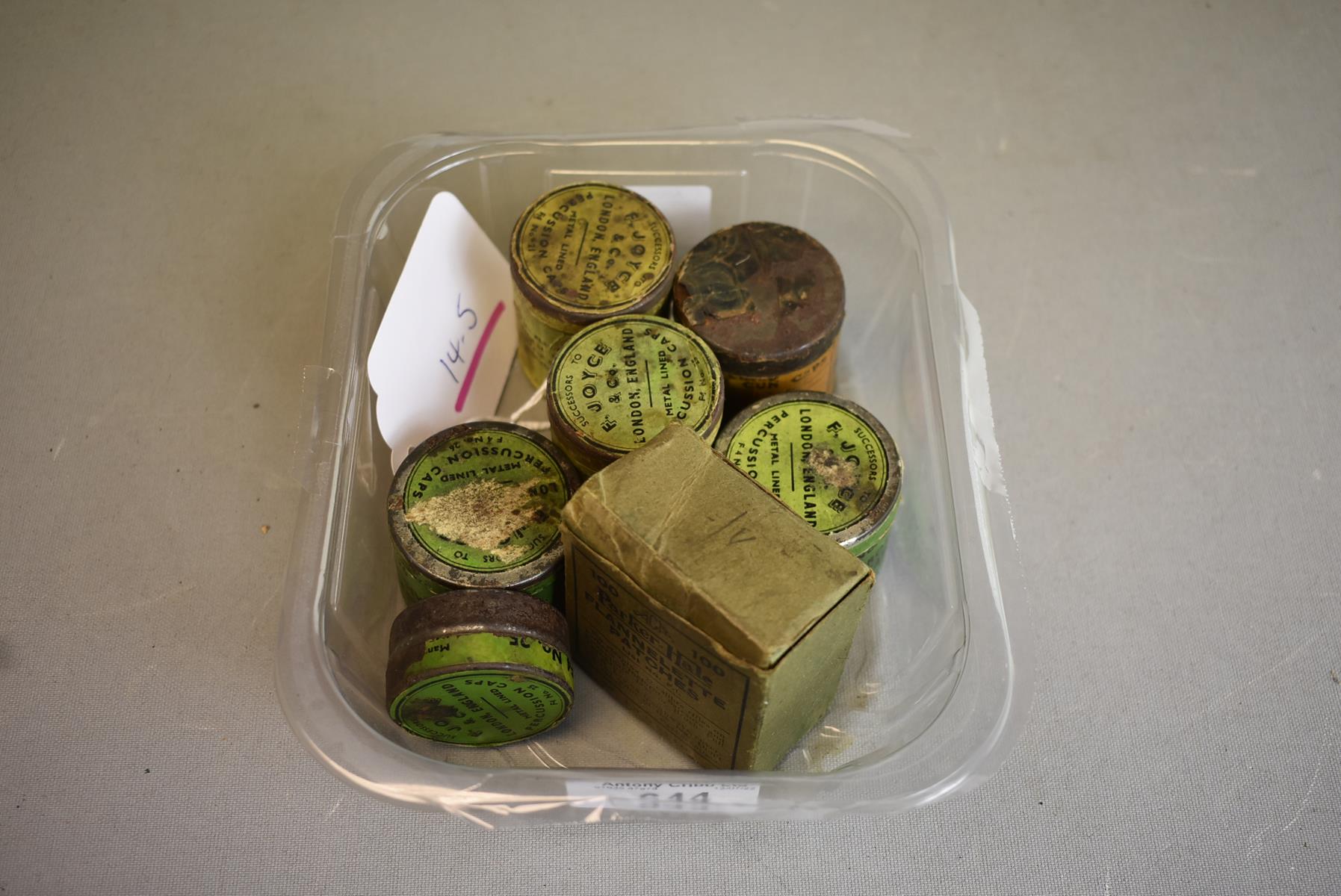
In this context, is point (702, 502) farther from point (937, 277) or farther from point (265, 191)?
point (265, 191)

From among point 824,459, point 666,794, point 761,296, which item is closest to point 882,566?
point 824,459

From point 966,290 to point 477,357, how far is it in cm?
91

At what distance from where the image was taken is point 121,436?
1.92 m

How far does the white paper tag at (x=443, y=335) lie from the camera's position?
5.74 feet

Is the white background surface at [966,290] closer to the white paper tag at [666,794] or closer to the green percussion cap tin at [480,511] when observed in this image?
the white paper tag at [666,794]

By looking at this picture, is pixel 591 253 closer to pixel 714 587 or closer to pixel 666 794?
pixel 714 587

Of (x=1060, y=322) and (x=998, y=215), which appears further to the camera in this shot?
(x=998, y=215)

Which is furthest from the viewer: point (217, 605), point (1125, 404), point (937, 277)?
point (1125, 404)

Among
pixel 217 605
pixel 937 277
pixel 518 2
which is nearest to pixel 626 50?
pixel 518 2

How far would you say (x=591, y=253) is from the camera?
1.80 metres

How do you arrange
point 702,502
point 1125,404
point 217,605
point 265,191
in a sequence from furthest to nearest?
point 265,191 → point 1125,404 → point 217,605 → point 702,502

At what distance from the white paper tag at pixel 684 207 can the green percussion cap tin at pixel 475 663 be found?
76 centimetres

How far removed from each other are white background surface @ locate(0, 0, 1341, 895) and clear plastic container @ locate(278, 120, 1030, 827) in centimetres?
17

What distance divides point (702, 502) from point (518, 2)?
1.59 meters
